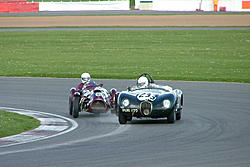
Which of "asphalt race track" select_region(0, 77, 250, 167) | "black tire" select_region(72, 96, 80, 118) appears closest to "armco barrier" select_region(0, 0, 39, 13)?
"asphalt race track" select_region(0, 77, 250, 167)

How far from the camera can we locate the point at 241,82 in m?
26.2

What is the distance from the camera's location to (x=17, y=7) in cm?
8138

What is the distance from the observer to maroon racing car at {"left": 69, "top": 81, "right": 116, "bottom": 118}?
17422 mm

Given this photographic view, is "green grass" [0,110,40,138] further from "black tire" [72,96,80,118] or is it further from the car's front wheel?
the car's front wheel

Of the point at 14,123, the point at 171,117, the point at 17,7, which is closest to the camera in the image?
the point at 171,117

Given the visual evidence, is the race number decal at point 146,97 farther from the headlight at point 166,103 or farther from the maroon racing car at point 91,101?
the maroon racing car at point 91,101

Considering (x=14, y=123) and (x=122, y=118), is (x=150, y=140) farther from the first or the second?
(x=14, y=123)

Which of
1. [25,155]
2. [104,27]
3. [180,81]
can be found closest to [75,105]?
[25,155]

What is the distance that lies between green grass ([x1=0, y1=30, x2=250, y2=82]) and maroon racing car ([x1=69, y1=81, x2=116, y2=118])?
10186 millimetres

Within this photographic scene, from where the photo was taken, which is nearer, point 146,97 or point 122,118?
point 146,97

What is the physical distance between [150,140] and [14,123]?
14.3 feet

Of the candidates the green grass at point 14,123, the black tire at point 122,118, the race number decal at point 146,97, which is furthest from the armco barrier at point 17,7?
the race number decal at point 146,97

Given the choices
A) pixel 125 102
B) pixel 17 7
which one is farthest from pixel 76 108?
pixel 17 7

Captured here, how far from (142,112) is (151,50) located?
25.2 m
